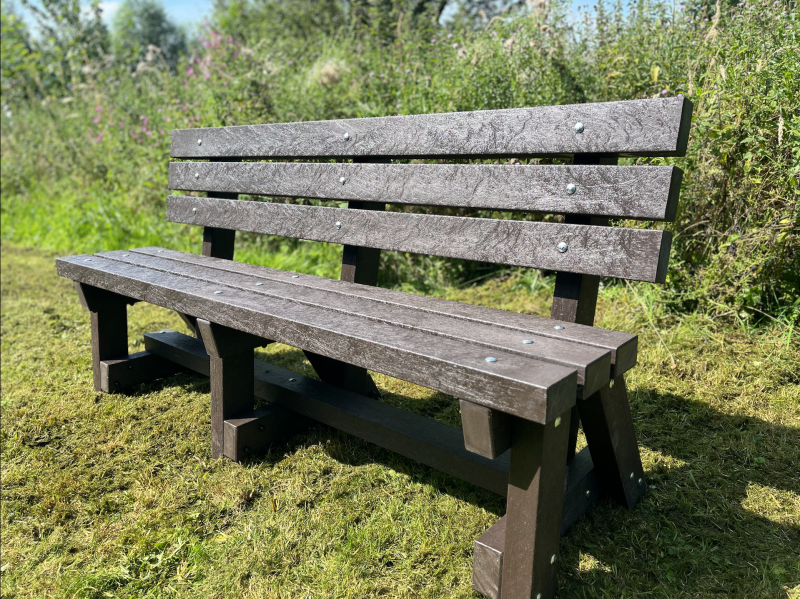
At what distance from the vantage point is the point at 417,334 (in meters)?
1.53

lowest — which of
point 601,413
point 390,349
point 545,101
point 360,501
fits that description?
point 360,501

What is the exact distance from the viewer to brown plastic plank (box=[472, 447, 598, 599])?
1476 millimetres

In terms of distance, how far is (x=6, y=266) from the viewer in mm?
5336

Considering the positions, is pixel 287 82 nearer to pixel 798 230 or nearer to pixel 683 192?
pixel 683 192

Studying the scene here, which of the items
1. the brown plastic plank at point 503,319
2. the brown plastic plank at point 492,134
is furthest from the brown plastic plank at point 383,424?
the brown plastic plank at point 492,134

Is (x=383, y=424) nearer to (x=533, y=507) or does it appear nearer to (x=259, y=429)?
(x=259, y=429)

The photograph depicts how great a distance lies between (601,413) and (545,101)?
2433 mm

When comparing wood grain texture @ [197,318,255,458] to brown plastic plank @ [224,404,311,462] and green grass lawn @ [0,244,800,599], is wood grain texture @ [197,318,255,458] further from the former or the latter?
green grass lawn @ [0,244,800,599]

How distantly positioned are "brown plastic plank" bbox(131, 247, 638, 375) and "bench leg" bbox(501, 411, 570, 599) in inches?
8.3

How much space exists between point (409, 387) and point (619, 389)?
1.24 metres

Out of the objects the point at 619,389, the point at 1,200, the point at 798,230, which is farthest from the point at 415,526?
the point at 1,200

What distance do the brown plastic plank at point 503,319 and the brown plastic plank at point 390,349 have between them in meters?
0.19

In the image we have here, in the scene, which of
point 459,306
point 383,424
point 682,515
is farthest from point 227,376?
point 682,515

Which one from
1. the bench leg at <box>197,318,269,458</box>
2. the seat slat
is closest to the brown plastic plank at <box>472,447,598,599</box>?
the seat slat
